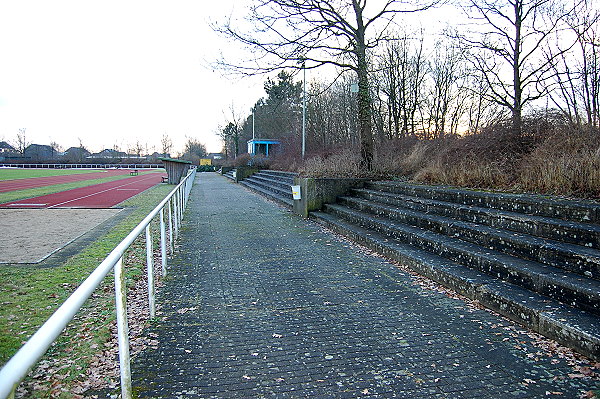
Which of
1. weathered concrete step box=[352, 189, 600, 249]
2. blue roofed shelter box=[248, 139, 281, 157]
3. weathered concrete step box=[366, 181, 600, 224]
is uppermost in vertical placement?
blue roofed shelter box=[248, 139, 281, 157]

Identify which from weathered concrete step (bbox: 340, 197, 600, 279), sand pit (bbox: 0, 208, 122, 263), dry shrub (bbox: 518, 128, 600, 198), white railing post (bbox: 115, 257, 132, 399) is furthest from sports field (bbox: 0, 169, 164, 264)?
dry shrub (bbox: 518, 128, 600, 198)

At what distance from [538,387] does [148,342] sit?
2945 mm

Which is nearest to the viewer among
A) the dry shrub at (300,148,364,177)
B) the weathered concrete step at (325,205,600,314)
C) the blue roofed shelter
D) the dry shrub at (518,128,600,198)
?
the weathered concrete step at (325,205,600,314)

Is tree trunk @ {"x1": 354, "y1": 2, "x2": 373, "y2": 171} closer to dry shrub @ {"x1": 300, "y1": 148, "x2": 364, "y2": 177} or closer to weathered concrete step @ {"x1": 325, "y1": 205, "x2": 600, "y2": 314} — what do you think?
dry shrub @ {"x1": 300, "y1": 148, "x2": 364, "y2": 177}

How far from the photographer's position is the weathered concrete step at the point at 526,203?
4.99 meters

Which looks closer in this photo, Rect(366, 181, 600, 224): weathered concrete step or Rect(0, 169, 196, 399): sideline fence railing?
Rect(0, 169, 196, 399): sideline fence railing

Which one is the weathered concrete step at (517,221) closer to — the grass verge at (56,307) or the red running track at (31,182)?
the grass verge at (56,307)

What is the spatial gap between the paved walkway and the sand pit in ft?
8.69

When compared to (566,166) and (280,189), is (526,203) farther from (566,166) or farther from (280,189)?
(280,189)

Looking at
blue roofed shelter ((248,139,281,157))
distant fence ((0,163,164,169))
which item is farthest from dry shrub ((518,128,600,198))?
distant fence ((0,163,164,169))

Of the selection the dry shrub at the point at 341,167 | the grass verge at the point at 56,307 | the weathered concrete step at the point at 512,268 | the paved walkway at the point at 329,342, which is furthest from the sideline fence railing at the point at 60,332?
the dry shrub at the point at 341,167

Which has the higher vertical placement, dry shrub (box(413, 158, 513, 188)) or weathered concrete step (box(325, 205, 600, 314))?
dry shrub (box(413, 158, 513, 188))

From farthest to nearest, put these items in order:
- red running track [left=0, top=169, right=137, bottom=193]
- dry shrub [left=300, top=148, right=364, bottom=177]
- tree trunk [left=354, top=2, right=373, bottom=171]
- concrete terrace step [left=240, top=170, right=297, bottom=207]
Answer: red running track [left=0, top=169, right=137, bottom=193], concrete terrace step [left=240, top=170, right=297, bottom=207], tree trunk [left=354, top=2, right=373, bottom=171], dry shrub [left=300, top=148, right=364, bottom=177]

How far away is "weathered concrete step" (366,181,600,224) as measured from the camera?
16.4 ft
